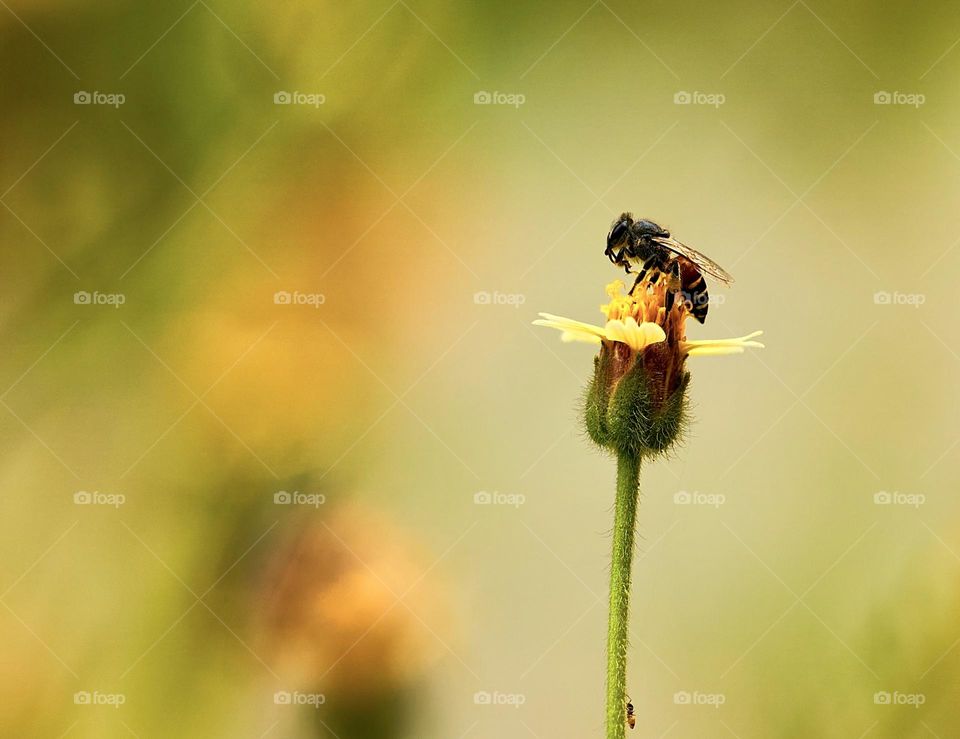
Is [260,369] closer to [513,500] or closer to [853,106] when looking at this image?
[513,500]

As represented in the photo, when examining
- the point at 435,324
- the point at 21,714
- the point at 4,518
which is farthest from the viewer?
the point at 435,324

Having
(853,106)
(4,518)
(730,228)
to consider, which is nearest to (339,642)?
(4,518)

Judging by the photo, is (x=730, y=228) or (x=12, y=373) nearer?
(x=12, y=373)
